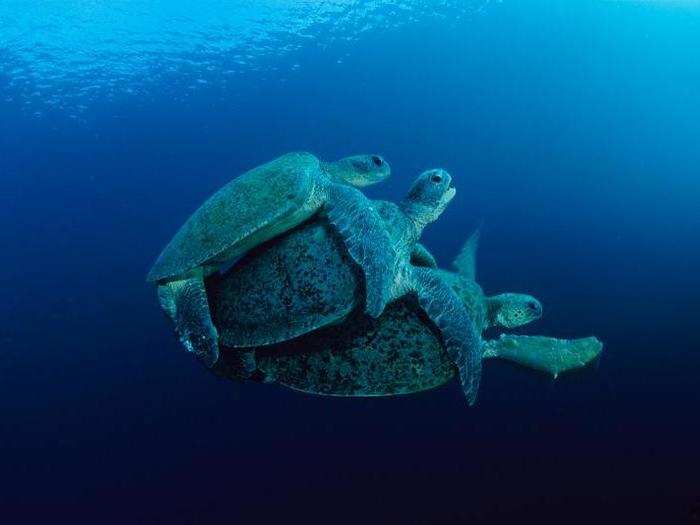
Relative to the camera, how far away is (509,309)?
4605 millimetres

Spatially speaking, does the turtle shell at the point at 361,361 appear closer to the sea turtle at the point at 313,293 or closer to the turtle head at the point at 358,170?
the sea turtle at the point at 313,293

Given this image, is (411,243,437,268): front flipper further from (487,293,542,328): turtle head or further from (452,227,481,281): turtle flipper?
(452,227,481,281): turtle flipper

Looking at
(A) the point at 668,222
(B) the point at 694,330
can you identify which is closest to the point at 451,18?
(A) the point at 668,222

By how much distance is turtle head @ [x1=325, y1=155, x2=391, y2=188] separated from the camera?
14.3ft

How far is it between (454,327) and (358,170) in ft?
7.11

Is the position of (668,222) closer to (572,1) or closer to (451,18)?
(451,18)

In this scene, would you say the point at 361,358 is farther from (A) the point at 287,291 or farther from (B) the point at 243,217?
(B) the point at 243,217

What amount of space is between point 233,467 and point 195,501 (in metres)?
0.94

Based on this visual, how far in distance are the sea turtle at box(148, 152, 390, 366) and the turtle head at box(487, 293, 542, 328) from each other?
6.96ft

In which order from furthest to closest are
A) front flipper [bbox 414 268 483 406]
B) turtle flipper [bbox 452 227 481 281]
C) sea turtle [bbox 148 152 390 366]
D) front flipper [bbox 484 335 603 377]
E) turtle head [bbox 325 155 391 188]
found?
turtle flipper [bbox 452 227 481 281] < turtle head [bbox 325 155 391 188] < front flipper [bbox 484 335 603 377] < front flipper [bbox 414 268 483 406] < sea turtle [bbox 148 152 390 366]

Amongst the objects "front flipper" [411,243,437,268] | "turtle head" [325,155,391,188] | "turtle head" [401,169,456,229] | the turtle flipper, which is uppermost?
"turtle head" [325,155,391,188]

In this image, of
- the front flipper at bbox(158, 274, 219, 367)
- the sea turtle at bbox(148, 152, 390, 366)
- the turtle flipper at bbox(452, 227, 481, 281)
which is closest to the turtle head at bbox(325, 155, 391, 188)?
the sea turtle at bbox(148, 152, 390, 366)

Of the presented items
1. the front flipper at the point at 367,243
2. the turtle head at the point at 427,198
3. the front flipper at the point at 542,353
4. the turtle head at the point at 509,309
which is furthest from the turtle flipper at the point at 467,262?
the front flipper at the point at 367,243

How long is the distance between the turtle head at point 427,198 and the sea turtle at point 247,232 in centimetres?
108
